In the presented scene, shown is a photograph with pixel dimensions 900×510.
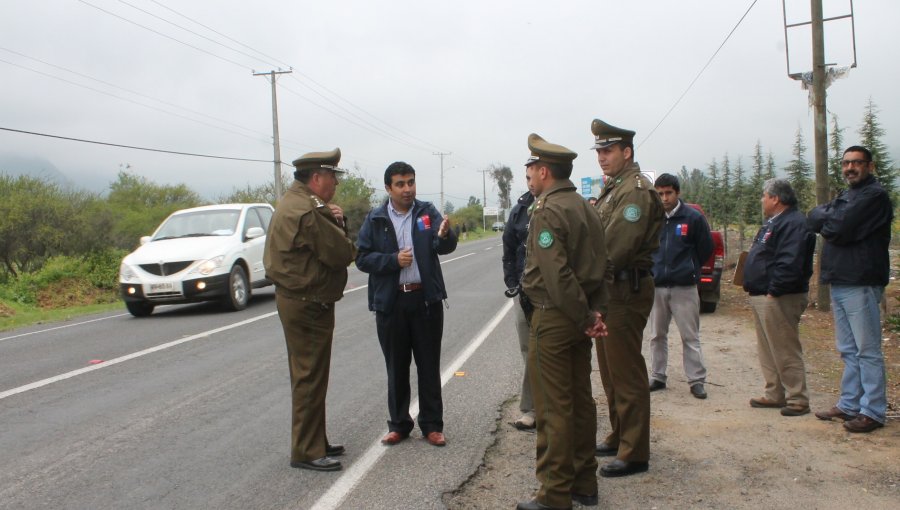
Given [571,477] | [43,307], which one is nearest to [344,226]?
[571,477]

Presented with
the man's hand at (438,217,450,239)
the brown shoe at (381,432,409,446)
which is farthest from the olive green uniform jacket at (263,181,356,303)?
the brown shoe at (381,432,409,446)

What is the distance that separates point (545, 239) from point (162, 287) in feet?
33.5

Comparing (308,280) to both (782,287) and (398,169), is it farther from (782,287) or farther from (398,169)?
(782,287)

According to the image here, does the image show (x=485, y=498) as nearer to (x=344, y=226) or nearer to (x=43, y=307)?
(x=344, y=226)

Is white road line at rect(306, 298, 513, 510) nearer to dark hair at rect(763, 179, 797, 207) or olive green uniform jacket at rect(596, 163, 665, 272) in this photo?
olive green uniform jacket at rect(596, 163, 665, 272)

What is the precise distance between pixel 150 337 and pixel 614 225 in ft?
26.1

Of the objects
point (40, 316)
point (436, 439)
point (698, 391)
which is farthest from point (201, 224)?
point (698, 391)

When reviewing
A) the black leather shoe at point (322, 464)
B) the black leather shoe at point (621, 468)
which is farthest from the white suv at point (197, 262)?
the black leather shoe at point (621, 468)

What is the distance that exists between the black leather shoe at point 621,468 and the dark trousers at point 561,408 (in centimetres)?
44

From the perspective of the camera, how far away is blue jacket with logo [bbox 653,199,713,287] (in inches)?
269

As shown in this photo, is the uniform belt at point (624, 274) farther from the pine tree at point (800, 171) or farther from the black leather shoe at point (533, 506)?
the pine tree at point (800, 171)

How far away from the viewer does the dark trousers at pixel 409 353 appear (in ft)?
17.1

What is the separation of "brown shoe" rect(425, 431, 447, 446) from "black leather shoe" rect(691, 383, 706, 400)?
2557 mm

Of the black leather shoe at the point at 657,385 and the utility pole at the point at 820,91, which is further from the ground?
the utility pole at the point at 820,91
